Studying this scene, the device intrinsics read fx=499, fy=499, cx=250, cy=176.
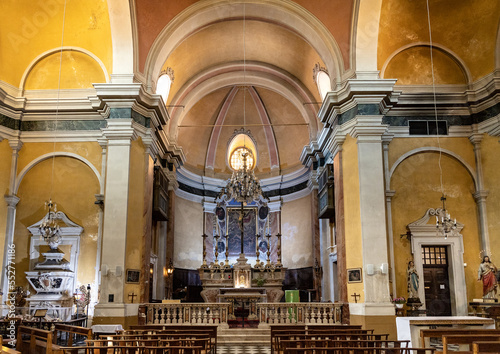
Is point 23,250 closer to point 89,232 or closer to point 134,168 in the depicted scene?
point 89,232

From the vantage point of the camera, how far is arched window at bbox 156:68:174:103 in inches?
653

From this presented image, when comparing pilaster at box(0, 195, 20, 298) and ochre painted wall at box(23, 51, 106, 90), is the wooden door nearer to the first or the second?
ochre painted wall at box(23, 51, 106, 90)

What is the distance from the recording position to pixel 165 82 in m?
16.9

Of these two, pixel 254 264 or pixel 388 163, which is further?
pixel 254 264

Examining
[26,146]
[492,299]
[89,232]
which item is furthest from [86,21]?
[492,299]

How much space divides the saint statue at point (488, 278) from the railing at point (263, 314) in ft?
11.9

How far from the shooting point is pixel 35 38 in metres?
14.5

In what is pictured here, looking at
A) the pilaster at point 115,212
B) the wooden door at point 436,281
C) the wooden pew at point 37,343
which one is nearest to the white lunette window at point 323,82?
the wooden door at point 436,281

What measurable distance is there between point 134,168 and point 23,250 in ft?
13.2

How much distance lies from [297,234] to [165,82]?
8.65 metres

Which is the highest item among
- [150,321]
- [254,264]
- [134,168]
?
[134,168]

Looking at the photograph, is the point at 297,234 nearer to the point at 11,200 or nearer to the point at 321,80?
the point at 321,80

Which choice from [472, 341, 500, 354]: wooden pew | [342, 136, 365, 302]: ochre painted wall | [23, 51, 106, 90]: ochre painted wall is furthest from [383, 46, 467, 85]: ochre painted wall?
[472, 341, 500, 354]: wooden pew

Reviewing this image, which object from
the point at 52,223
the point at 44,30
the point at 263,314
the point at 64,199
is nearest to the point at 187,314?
the point at 263,314
